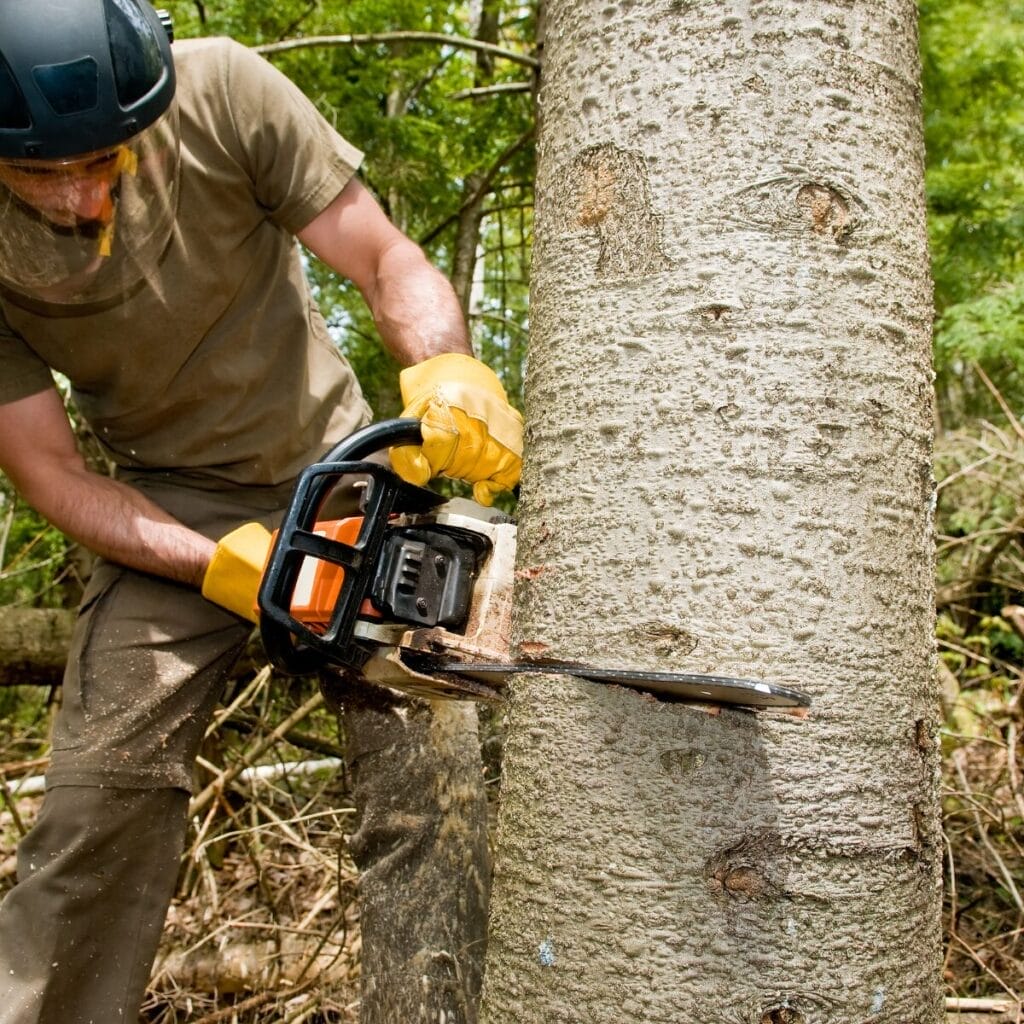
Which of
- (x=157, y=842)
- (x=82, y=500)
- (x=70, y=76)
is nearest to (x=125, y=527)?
(x=82, y=500)

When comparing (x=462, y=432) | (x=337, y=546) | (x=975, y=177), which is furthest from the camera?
(x=975, y=177)

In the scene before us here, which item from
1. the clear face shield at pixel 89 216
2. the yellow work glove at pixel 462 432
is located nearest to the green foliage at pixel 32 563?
the clear face shield at pixel 89 216

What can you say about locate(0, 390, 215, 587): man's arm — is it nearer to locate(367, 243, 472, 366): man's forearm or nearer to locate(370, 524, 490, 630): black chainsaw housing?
locate(367, 243, 472, 366): man's forearm

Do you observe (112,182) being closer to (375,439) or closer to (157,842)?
(375,439)

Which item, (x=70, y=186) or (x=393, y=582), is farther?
(x=70, y=186)

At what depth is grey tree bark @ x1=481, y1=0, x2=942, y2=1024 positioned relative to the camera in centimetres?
95

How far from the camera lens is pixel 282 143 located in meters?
2.16

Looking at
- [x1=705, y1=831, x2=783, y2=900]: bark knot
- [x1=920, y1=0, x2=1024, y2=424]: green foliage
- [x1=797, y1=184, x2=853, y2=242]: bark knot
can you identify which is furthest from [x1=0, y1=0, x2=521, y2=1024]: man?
[x1=920, y1=0, x2=1024, y2=424]: green foliage

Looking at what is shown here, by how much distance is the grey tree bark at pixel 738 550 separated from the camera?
951mm

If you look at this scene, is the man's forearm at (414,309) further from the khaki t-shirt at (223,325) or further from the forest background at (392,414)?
the forest background at (392,414)

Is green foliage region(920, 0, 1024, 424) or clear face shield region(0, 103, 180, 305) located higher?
green foliage region(920, 0, 1024, 424)

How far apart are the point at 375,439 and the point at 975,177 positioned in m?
4.36

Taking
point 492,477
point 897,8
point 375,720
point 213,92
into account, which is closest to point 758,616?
point 897,8

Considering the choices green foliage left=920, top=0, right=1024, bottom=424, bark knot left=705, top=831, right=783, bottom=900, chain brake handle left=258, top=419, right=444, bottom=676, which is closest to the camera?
bark knot left=705, top=831, right=783, bottom=900
